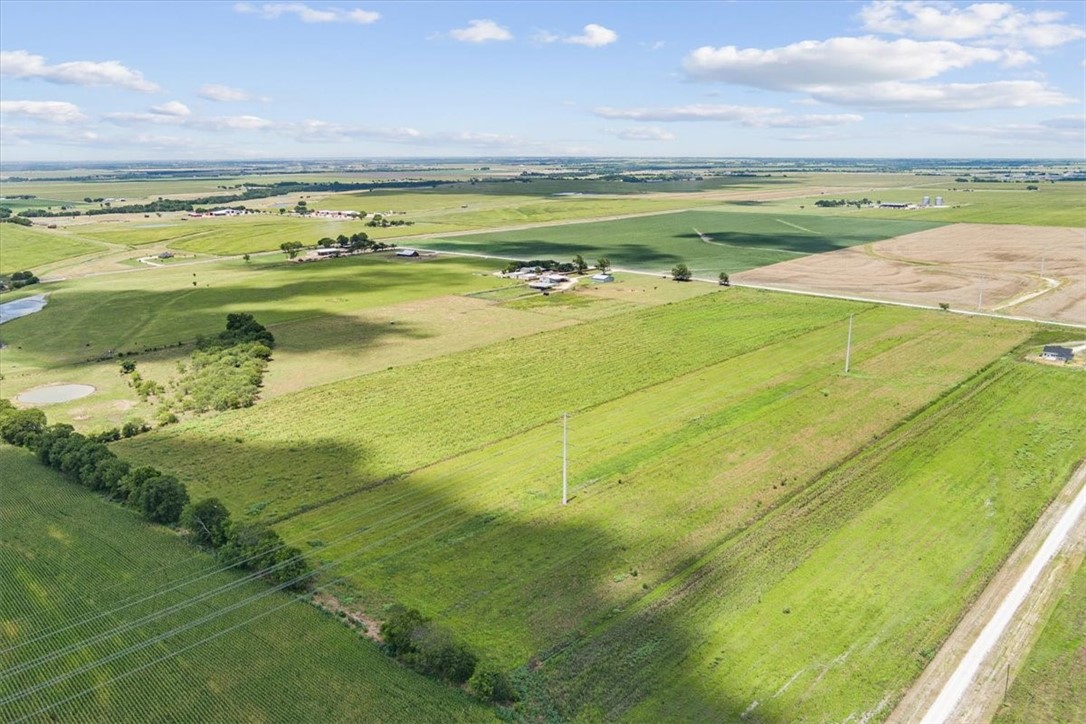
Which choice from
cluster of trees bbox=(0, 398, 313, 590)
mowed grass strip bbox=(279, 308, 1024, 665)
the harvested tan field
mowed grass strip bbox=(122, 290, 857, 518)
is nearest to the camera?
mowed grass strip bbox=(279, 308, 1024, 665)

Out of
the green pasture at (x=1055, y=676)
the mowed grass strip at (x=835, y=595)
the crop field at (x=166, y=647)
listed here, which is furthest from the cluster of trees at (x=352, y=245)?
the green pasture at (x=1055, y=676)

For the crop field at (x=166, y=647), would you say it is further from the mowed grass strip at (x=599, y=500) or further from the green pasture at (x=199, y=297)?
the green pasture at (x=199, y=297)

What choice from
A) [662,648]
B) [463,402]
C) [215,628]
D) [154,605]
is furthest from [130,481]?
[662,648]

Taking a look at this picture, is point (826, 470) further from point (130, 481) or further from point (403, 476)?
A: point (130, 481)

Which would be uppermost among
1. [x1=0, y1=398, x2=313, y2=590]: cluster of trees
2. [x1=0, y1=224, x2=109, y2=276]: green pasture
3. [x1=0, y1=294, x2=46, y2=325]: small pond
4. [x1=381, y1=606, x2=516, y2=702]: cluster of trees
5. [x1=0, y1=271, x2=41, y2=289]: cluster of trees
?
[x1=0, y1=224, x2=109, y2=276]: green pasture

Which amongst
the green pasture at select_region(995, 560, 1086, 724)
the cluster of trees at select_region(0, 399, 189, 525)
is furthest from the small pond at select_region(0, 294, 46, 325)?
the green pasture at select_region(995, 560, 1086, 724)

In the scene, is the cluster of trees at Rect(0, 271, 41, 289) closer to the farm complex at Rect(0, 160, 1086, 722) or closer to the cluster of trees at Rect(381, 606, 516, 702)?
the farm complex at Rect(0, 160, 1086, 722)

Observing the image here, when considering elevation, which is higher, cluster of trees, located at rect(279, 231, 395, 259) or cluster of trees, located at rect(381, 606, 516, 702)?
cluster of trees, located at rect(279, 231, 395, 259)
